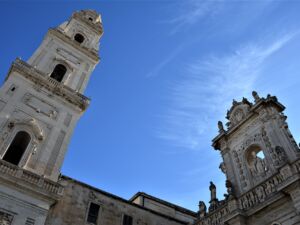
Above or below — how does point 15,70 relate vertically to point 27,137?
above

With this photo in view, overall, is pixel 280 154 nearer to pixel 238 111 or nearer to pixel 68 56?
pixel 238 111

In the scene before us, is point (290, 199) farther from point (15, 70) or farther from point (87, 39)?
point (87, 39)

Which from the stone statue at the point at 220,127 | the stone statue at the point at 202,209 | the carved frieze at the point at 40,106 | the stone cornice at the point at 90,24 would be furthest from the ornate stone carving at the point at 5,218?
the stone cornice at the point at 90,24

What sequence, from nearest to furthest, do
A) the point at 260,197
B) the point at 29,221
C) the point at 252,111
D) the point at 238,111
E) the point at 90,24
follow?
1. the point at 29,221
2. the point at 260,197
3. the point at 252,111
4. the point at 238,111
5. the point at 90,24

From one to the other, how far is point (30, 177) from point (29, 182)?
0.58 m

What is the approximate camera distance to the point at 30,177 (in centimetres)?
1678

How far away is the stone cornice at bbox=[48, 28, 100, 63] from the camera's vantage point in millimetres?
28656

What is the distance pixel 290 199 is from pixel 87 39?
82.2 ft

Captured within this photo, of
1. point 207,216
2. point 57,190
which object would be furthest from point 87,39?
point 207,216

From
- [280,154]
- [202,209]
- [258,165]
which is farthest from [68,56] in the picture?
[280,154]

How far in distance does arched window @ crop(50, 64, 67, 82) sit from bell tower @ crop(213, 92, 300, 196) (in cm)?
1320

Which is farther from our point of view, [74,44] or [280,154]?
[74,44]

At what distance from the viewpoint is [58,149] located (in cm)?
1992

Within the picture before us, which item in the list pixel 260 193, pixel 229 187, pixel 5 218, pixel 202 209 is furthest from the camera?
pixel 202 209
